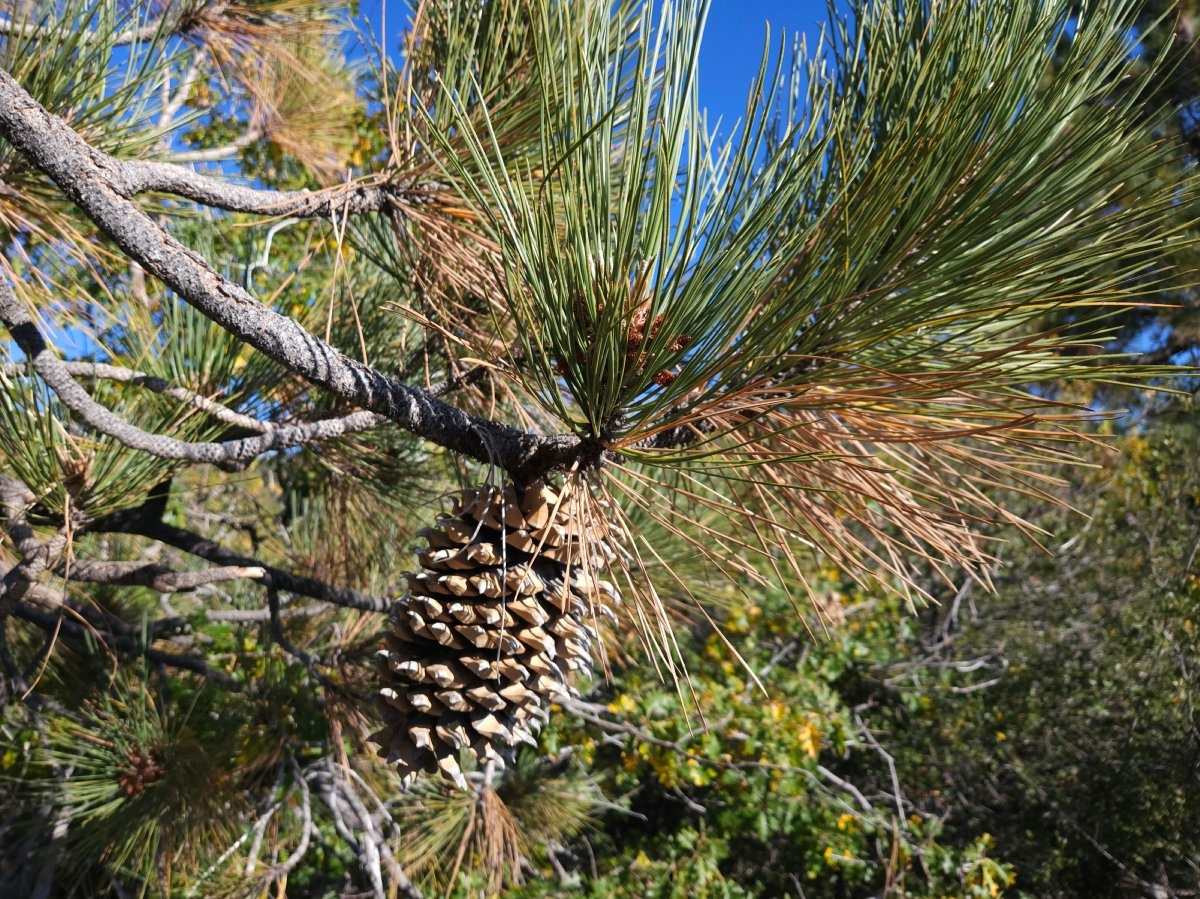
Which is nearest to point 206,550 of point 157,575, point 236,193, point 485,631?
point 157,575

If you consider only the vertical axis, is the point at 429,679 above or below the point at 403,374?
below

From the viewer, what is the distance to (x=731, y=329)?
2.02ft

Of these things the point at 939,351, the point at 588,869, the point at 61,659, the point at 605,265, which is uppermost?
the point at 939,351

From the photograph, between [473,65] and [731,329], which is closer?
[731,329]

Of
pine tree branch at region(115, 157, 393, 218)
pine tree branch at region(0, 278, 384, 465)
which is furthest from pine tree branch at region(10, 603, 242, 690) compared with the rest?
pine tree branch at region(115, 157, 393, 218)

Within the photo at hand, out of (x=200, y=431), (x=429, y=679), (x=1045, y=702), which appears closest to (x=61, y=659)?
(x=200, y=431)

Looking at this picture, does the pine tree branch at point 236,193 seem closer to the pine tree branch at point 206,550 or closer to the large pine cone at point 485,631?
the large pine cone at point 485,631

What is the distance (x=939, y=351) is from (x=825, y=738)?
92.7 inches

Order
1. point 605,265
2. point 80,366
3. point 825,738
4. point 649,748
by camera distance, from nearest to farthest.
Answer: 1. point 605,265
2. point 80,366
3. point 649,748
4. point 825,738

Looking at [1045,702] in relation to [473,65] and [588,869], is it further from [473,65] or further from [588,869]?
[473,65]

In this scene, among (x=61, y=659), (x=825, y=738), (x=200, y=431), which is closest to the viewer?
(x=200, y=431)

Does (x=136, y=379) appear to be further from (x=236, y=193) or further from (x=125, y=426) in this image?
(x=236, y=193)

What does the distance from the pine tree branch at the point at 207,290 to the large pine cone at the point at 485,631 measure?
0.07m

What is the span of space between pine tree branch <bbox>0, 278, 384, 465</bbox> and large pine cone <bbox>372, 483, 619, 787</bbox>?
0.73 ft
